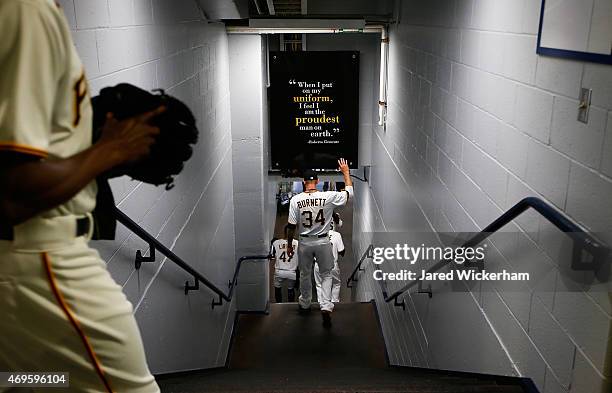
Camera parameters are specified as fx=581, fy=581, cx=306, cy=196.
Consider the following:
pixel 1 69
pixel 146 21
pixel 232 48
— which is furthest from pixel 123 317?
pixel 232 48

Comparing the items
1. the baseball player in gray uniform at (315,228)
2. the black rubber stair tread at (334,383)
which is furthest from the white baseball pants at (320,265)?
the black rubber stair tread at (334,383)

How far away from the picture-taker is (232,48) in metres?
7.02

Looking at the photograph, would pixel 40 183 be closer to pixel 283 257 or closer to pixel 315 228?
pixel 315 228

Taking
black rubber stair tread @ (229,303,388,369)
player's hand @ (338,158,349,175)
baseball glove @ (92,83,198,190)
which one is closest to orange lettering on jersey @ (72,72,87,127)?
baseball glove @ (92,83,198,190)

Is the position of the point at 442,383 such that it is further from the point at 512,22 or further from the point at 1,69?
the point at 1,69

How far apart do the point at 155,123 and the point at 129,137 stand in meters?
0.10

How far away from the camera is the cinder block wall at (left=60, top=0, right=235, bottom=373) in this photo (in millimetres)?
2723

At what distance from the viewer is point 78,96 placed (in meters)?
1.27

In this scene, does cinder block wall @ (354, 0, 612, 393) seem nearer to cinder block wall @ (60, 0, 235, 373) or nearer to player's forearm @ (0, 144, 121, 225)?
player's forearm @ (0, 144, 121, 225)

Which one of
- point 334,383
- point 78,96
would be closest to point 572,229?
point 78,96

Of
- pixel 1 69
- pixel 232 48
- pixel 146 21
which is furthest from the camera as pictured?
pixel 232 48

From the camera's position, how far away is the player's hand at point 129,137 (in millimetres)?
1295

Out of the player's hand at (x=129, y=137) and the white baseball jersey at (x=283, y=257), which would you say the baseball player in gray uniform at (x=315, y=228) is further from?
the player's hand at (x=129, y=137)

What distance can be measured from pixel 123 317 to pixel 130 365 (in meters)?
0.13
